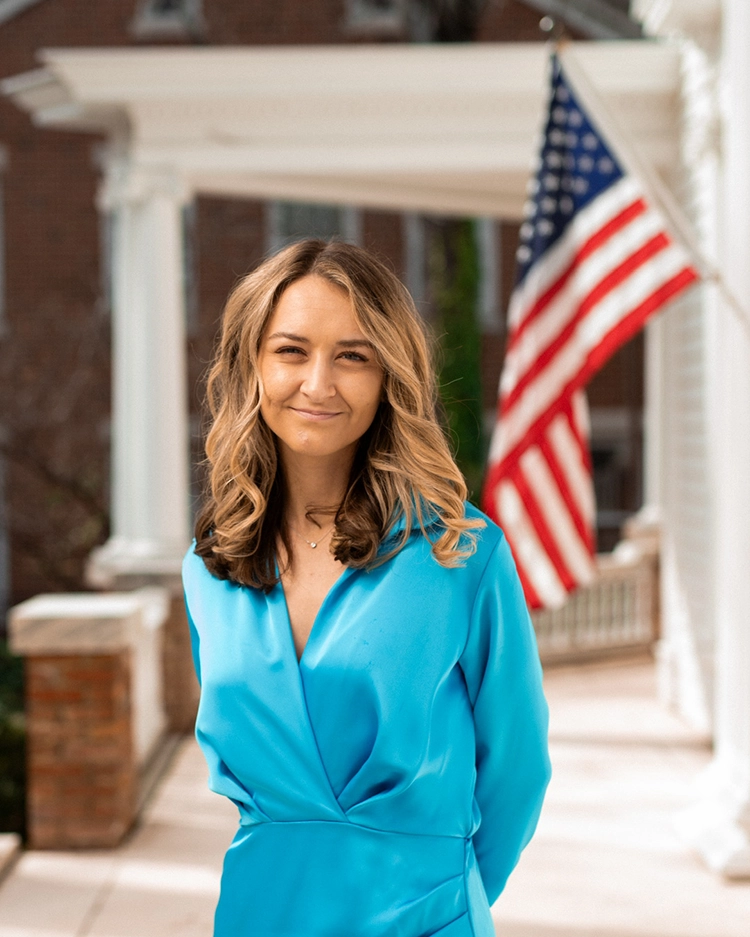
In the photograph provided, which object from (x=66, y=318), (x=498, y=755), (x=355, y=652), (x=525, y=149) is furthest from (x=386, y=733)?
(x=66, y=318)

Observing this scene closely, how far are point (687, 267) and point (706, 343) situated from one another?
198cm

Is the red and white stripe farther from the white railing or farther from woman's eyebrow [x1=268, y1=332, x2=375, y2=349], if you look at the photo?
the white railing

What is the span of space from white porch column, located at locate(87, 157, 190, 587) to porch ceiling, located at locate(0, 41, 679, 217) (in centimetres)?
29

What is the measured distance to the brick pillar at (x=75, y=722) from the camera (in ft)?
18.3

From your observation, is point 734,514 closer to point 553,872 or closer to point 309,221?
point 553,872

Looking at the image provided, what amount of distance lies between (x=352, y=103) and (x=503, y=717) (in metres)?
6.39

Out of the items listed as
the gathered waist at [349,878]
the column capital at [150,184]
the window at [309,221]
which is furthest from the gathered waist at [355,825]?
the window at [309,221]

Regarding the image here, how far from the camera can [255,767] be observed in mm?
1796

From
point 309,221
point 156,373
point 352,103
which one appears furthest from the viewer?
point 309,221

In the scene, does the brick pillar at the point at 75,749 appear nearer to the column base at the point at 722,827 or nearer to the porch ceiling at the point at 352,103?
the column base at the point at 722,827

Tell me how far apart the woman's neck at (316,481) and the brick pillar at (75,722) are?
12.6 ft

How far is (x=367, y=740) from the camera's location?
1.76m

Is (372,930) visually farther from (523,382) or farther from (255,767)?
(523,382)

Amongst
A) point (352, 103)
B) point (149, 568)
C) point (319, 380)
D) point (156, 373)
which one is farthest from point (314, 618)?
point (156, 373)
